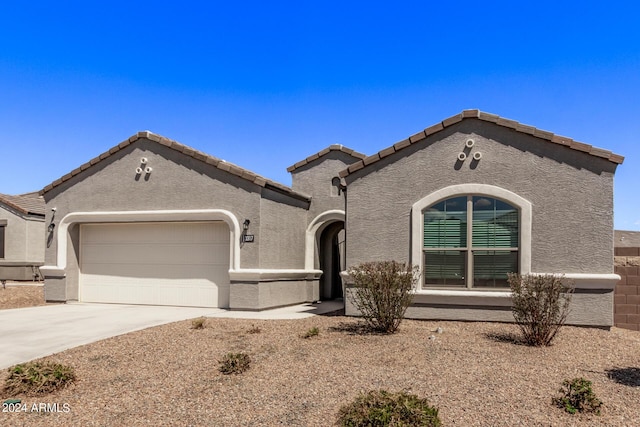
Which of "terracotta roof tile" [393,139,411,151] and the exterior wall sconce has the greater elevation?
"terracotta roof tile" [393,139,411,151]

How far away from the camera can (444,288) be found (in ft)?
34.6

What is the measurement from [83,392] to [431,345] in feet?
16.8

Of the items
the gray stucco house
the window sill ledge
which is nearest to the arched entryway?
the gray stucco house

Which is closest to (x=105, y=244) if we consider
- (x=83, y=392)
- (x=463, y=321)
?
(x=83, y=392)

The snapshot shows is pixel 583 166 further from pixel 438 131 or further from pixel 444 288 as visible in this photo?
pixel 444 288

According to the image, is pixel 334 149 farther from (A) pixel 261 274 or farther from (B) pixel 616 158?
(B) pixel 616 158

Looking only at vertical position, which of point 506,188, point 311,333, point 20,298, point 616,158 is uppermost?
point 616,158

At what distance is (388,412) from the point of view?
482 centimetres

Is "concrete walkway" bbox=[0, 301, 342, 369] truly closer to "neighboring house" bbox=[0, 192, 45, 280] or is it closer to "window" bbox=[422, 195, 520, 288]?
"window" bbox=[422, 195, 520, 288]

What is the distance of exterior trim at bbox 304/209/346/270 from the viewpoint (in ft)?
50.8

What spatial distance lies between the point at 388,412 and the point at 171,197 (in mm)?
10098

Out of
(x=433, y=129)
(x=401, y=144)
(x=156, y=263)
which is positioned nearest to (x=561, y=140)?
(x=433, y=129)

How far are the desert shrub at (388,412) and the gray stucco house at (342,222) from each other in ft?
18.5

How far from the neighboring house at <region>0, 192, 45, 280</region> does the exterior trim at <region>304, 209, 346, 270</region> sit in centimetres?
1395
